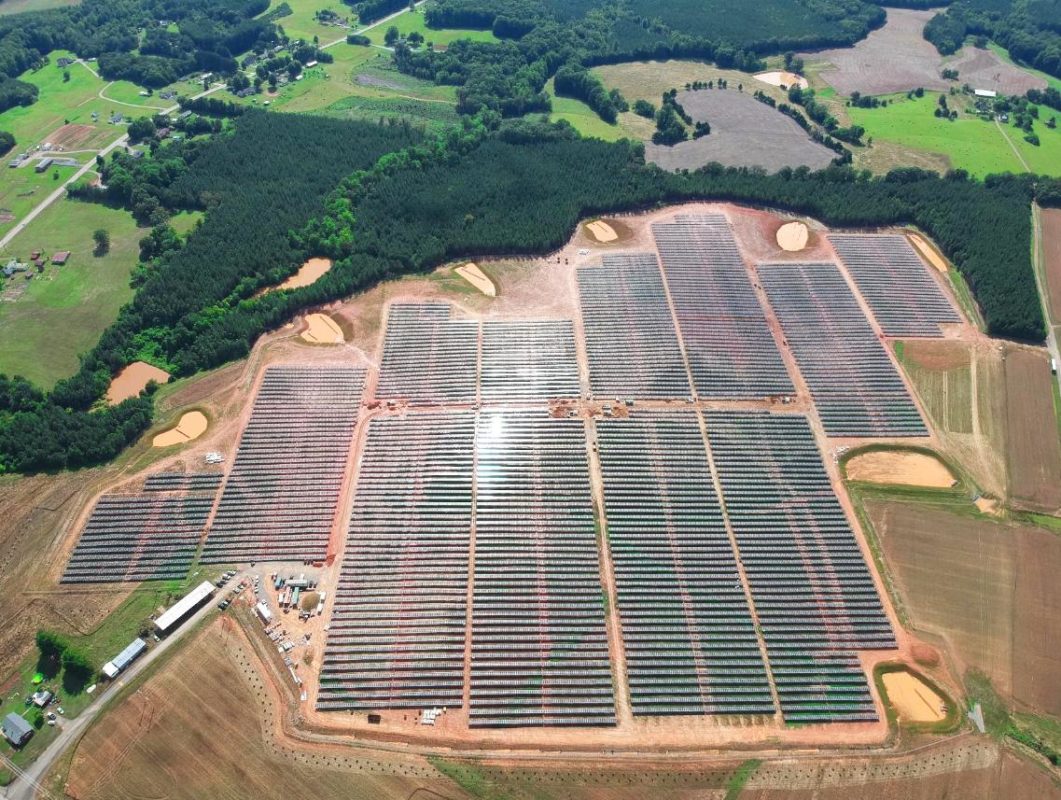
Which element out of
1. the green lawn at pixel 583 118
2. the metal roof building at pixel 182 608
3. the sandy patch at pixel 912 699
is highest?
the green lawn at pixel 583 118

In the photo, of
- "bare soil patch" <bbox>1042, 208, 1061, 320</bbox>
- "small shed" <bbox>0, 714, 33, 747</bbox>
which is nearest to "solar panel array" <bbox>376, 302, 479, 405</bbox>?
"small shed" <bbox>0, 714, 33, 747</bbox>

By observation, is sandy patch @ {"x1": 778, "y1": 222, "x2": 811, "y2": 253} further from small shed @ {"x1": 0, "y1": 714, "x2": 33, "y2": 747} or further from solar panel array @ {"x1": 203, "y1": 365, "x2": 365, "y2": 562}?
small shed @ {"x1": 0, "y1": 714, "x2": 33, "y2": 747}

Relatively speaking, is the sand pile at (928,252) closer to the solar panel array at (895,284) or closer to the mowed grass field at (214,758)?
the solar panel array at (895,284)

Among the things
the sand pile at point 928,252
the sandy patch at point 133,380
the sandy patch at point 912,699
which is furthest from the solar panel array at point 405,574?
the sand pile at point 928,252

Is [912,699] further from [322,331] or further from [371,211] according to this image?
[371,211]

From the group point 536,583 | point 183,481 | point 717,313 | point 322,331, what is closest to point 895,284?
point 717,313

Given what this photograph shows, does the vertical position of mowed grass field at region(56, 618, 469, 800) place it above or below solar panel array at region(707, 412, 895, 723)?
below
